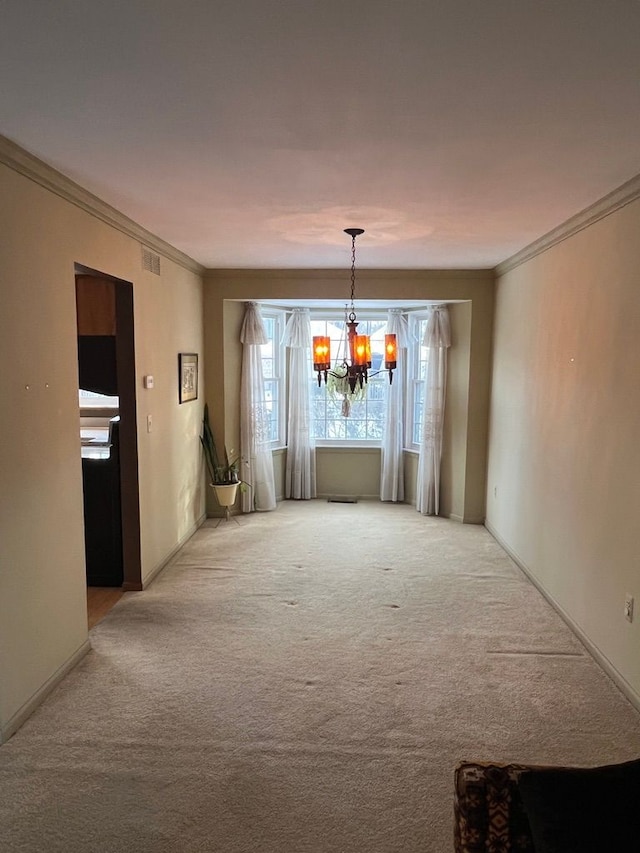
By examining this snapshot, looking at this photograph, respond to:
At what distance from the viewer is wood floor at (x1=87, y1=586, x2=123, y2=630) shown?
388 cm

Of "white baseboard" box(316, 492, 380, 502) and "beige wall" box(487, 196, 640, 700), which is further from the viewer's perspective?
"white baseboard" box(316, 492, 380, 502)

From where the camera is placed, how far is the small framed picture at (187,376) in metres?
5.18

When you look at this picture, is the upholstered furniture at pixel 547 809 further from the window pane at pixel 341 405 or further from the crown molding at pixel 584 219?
the window pane at pixel 341 405

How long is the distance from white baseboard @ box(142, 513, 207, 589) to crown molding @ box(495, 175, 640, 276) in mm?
3855

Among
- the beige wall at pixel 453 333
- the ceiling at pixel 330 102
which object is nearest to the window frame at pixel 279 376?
the beige wall at pixel 453 333

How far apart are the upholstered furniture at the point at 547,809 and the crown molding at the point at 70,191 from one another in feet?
9.19

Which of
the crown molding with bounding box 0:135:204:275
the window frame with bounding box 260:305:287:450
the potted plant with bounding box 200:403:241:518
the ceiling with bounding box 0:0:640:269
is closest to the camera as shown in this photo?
the ceiling with bounding box 0:0:640:269

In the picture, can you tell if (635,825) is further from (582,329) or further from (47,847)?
(582,329)

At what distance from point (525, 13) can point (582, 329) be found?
241 centimetres

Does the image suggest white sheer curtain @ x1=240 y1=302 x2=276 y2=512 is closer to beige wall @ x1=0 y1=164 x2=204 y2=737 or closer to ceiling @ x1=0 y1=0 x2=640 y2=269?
beige wall @ x1=0 y1=164 x2=204 y2=737

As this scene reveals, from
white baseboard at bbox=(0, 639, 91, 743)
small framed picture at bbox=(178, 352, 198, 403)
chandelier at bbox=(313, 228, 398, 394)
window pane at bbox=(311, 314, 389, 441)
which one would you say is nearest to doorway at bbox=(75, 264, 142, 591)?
small framed picture at bbox=(178, 352, 198, 403)

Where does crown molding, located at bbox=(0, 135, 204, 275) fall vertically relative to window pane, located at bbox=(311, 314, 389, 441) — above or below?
above

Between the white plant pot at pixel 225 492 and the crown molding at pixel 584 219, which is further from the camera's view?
the white plant pot at pixel 225 492

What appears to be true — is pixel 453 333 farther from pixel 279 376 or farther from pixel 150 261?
pixel 150 261
